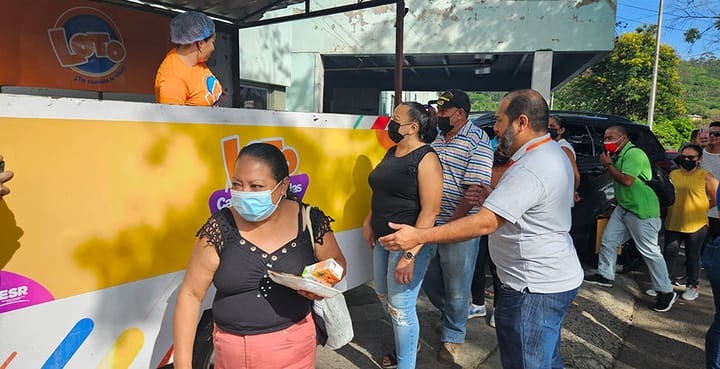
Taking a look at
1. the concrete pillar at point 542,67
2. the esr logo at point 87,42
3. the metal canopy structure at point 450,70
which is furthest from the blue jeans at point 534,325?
the metal canopy structure at point 450,70

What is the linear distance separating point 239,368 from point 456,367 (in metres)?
2.06

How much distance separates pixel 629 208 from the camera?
15.0 feet

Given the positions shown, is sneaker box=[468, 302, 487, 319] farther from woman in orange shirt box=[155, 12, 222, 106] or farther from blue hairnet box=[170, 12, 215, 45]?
blue hairnet box=[170, 12, 215, 45]

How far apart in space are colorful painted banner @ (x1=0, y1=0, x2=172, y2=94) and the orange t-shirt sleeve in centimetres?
342

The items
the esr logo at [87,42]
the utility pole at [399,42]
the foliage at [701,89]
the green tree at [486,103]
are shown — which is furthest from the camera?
the green tree at [486,103]

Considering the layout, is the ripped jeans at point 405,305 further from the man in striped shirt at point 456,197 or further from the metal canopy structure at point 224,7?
the metal canopy structure at point 224,7

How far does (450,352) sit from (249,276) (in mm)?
2154

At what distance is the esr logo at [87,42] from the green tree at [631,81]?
A: 94.7ft

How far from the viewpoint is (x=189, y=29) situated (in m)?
2.73

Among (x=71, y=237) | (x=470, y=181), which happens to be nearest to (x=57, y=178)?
(x=71, y=237)

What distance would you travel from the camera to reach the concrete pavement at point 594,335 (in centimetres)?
353

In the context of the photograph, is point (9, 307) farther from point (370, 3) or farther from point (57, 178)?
point (370, 3)

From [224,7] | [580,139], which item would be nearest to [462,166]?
[580,139]

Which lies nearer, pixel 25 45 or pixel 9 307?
pixel 9 307
